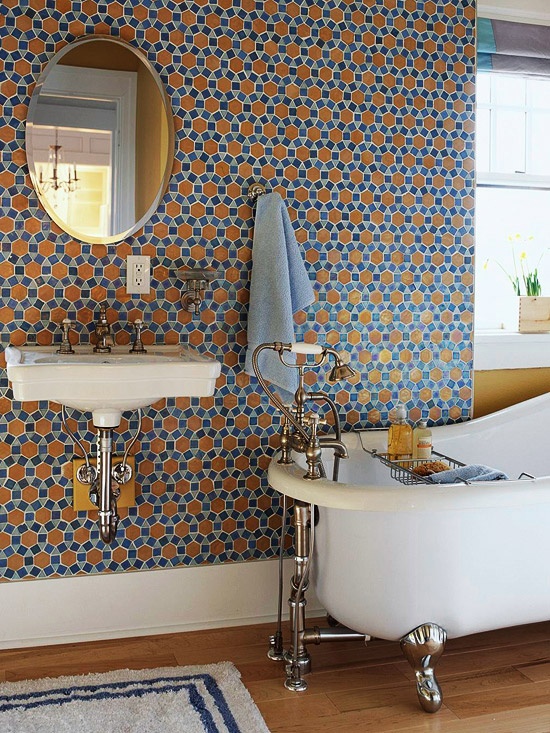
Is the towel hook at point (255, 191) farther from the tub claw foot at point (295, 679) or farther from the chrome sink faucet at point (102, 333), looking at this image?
the tub claw foot at point (295, 679)

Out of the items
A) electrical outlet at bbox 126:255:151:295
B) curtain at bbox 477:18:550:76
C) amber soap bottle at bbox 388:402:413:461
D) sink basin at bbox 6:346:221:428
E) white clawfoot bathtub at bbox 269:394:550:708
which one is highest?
curtain at bbox 477:18:550:76

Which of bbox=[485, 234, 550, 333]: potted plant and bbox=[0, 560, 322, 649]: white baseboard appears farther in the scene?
bbox=[485, 234, 550, 333]: potted plant

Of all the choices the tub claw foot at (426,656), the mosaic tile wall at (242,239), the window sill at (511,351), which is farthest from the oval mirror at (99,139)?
the tub claw foot at (426,656)

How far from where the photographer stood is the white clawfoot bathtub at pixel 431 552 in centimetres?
222

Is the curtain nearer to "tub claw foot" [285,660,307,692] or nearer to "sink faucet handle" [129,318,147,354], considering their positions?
"sink faucet handle" [129,318,147,354]

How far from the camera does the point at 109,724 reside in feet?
7.21

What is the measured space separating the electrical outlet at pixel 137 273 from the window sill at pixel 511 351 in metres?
1.35

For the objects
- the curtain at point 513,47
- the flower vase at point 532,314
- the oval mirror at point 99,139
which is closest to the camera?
the oval mirror at point 99,139

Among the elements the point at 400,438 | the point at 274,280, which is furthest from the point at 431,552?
the point at 274,280

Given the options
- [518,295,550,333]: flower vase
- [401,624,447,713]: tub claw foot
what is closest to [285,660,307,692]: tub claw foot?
[401,624,447,713]: tub claw foot

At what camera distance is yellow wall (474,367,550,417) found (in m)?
3.26

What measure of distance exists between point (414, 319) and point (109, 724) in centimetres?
178

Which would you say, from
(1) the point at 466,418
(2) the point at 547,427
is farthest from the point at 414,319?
(2) the point at 547,427

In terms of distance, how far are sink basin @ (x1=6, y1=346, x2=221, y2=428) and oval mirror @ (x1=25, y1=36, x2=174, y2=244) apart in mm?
573
